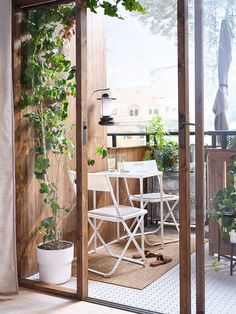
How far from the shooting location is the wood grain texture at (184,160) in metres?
2.37

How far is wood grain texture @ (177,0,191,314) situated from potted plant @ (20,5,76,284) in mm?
1010

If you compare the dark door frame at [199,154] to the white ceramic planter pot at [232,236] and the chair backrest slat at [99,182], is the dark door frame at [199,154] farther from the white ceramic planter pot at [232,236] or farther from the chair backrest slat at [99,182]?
the chair backrest slat at [99,182]

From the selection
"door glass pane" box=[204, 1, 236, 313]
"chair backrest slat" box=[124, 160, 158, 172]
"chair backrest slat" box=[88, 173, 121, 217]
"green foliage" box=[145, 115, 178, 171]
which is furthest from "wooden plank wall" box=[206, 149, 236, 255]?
"green foliage" box=[145, 115, 178, 171]

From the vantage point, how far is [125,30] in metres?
4.84

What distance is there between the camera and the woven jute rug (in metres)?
3.10

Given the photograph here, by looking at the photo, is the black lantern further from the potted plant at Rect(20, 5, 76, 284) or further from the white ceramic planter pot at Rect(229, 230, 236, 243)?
the white ceramic planter pot at Rect(229, 230, 236, 243)

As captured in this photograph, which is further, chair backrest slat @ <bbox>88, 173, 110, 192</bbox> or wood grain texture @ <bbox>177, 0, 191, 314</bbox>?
chair backrest slat @ <bbox>88, 173, 110, 192</bbox>

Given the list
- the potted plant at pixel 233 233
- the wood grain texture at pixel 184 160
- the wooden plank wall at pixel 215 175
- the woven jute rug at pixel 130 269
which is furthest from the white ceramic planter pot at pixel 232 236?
the wood grain texture at pixel 184 160

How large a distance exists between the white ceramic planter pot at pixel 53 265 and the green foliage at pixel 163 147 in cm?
208

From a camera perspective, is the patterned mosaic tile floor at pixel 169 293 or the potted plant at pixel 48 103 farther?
the potted plant at pixel 48 103

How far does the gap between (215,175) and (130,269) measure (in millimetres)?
1065

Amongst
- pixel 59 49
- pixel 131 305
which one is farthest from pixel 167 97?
pixel 131 305

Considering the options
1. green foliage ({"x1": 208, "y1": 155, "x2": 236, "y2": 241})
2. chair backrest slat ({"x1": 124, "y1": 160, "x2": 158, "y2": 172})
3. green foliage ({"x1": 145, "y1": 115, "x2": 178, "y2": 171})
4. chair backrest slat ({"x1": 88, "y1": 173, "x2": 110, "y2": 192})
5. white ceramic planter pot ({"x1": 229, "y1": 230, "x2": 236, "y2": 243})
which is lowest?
white ceramic planter pot ({"x1": 229, "y1": 230, "x2": 236, "y2": 243})

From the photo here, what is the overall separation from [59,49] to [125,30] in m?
1.69
